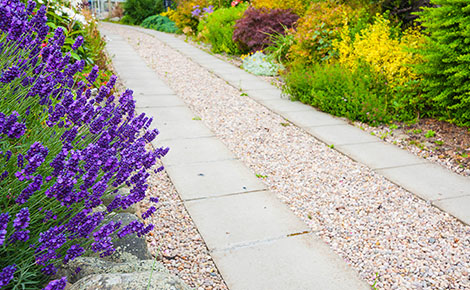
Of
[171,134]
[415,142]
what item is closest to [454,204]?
[415,142]

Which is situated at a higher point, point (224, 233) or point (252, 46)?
point (252, 46)

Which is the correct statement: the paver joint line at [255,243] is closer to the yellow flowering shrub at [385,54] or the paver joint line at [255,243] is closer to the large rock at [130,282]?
the large rock at [130,282]

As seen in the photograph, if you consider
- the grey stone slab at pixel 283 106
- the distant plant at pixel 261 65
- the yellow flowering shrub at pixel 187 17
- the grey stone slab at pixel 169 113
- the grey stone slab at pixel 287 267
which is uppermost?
the yellow flowering shrub at pixel 187 17

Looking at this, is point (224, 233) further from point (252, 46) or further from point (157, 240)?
point (252, 46)

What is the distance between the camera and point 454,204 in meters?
3.23

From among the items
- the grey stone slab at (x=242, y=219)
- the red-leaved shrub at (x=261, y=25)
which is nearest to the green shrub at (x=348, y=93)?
the grey stone slab at (x=242, y=219)

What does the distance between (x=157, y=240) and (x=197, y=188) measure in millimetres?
770

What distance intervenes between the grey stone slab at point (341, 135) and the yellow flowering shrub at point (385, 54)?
2.92ft

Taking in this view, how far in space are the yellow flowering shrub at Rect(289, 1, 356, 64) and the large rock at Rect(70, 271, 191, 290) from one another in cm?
564

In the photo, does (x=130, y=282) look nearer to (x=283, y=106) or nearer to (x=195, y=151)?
(x=195, y=151)

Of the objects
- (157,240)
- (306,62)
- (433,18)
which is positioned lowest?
(157,240)

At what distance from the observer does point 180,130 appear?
4730 millimetres

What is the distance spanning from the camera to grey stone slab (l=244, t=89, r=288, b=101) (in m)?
6.21

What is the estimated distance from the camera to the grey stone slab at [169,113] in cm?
512
